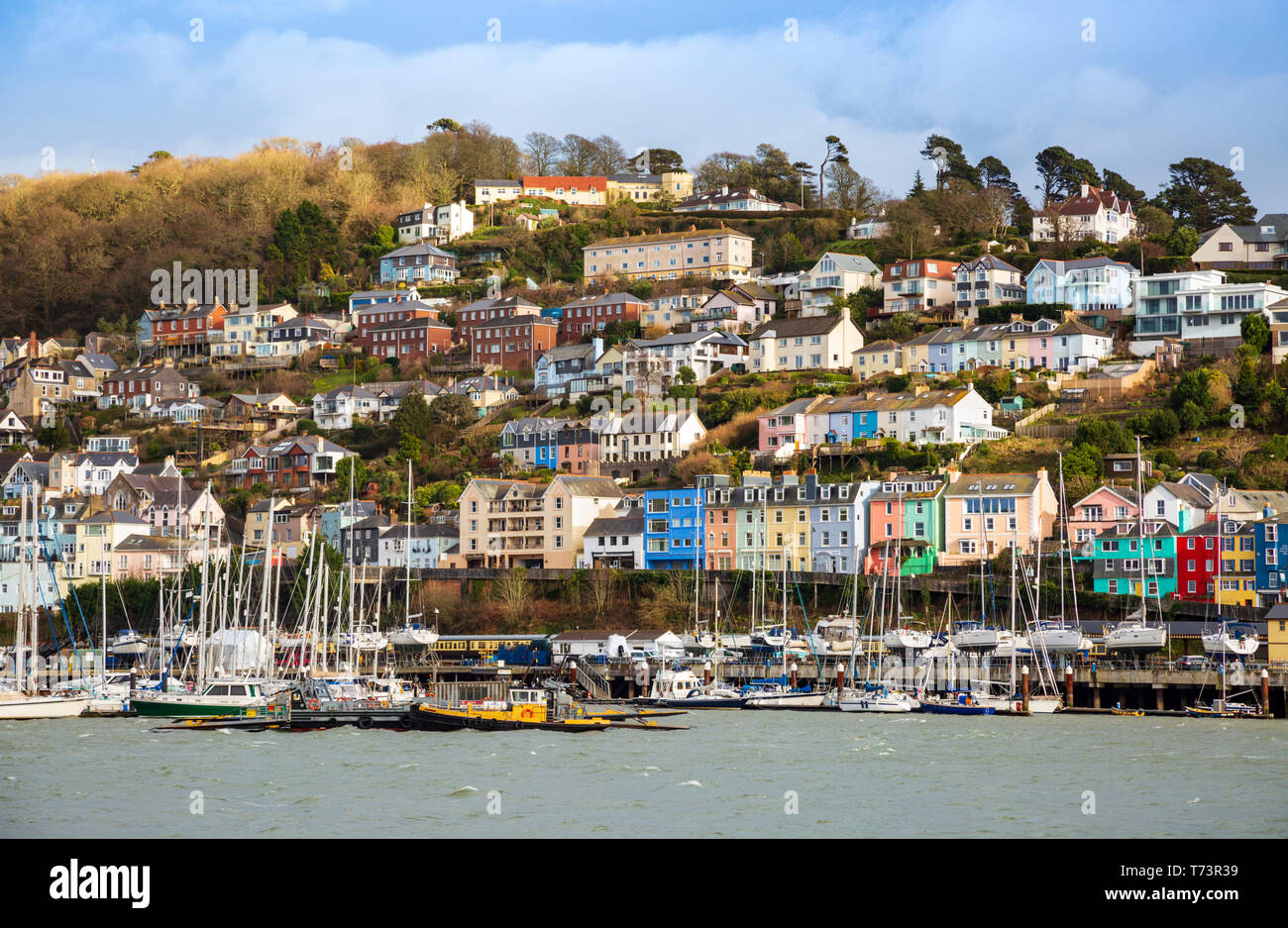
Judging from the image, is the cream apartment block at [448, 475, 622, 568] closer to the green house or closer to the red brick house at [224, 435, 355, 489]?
the red brick house at [224, 435, 355, 489]

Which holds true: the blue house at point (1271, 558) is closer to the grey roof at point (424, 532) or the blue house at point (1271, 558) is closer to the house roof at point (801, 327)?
the house roof at point (801, 327)

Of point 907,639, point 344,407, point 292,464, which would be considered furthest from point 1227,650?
point 344,407

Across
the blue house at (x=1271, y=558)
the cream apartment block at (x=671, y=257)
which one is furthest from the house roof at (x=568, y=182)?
the blue house at (x=1271, y=558)

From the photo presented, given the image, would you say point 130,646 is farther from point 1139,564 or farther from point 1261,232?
point 1261,232

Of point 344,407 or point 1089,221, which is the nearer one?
point 344,407

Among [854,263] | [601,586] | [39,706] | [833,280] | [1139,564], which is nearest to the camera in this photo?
[39,706]

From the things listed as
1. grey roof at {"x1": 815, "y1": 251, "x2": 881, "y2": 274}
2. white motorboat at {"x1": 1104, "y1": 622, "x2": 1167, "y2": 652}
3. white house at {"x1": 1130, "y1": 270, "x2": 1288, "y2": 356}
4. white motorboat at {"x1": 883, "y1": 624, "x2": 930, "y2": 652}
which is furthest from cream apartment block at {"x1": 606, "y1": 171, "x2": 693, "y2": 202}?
white motorboat at {"x1": 1104, "y1": 622, "x2": 1167, "y2": 652}

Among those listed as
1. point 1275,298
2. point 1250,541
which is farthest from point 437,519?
point 1275,298
